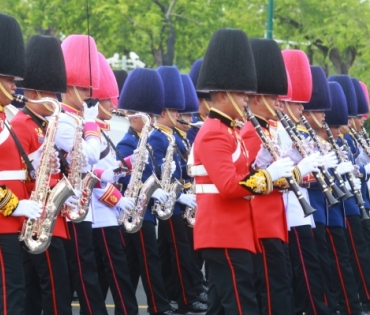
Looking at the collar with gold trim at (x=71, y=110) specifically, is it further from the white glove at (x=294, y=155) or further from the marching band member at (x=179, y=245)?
the marching band member at (x=179, y=245)

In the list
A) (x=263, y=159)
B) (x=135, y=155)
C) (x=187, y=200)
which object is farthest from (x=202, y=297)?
(x=263, y=159)

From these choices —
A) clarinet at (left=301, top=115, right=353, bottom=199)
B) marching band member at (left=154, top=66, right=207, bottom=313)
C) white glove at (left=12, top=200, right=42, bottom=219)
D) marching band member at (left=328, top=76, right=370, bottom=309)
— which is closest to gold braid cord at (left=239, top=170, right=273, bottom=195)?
white glove at (left=12, top=200, right=42, bottom=219)

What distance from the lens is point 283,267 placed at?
24.3ft

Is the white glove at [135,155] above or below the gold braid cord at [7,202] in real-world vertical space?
below

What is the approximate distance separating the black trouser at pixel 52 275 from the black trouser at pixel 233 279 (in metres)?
1.08

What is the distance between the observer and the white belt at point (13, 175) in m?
6.62

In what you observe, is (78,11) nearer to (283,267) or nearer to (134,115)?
(134,115)

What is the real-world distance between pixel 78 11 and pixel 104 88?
1375 centimetres

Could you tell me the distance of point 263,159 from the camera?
24.0 ft

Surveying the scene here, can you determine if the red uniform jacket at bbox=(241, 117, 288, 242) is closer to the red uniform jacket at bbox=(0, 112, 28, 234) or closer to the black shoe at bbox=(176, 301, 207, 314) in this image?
the red uniform jacket at bbox=(0, 112, 28, 234)

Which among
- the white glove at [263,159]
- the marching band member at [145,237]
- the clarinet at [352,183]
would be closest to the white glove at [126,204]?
the marching band member at [145,237]

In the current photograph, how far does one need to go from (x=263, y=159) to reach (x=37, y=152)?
147cm

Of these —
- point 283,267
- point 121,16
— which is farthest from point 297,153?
point 121,16

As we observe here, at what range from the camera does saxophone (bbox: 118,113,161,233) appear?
9.03 m
